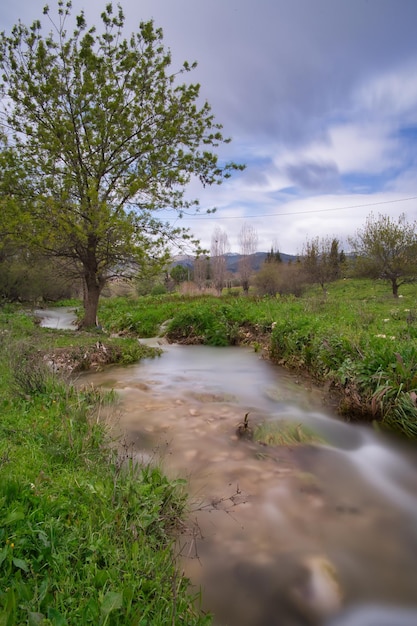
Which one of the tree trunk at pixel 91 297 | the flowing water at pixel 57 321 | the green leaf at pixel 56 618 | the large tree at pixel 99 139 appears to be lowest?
the flowing water at pixel 57 321

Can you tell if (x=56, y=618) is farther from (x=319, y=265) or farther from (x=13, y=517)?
(x=319, y=265)

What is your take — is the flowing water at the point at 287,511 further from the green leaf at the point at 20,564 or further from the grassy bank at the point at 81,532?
the green leaf at the point at 20,564

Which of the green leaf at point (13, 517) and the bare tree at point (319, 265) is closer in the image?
the green leaf at point (13, 517)

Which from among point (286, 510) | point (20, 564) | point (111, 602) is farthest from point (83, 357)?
point (111, 602)

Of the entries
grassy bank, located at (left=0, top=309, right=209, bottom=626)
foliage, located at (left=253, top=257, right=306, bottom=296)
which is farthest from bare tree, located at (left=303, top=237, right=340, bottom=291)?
grassy bank, located at (left=0, top=309, right=209, bottom=626)

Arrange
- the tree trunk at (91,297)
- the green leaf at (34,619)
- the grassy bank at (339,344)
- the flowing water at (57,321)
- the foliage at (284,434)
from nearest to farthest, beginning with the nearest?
the green leaf at (34,619) < the foliage at (284,434) < the grassy bank at (339,344) < the tree trunk at (91,297) < the flowing water at (57,321)

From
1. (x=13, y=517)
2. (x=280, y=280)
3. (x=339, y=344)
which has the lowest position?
(x=13, y=517)

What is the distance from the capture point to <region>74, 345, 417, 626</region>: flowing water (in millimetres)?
2471

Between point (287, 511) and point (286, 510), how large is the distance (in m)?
0.01

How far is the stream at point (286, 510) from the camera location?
2.47 m

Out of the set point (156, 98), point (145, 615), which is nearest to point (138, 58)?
point (156, 98)

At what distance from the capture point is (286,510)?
332 cm

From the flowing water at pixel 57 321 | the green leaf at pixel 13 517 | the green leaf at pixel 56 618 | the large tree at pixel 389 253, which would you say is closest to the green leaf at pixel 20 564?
the green leaf at pixel 13 517

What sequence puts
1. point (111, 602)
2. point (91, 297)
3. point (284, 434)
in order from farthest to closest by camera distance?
1. point (91, 297)
2. point (284, 434)
3. point (111, 602)
